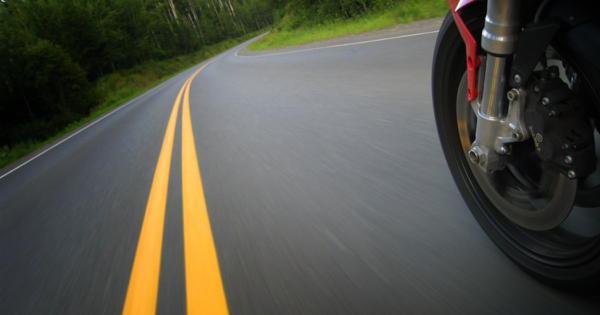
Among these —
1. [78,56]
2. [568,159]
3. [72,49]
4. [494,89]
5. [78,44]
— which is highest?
[78,44]

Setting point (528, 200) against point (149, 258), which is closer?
point (528, 200)

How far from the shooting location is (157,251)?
6.86ft

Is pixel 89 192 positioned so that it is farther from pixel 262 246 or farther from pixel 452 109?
pixel 452 109

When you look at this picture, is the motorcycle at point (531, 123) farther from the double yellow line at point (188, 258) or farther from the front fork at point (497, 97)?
the double yellow line at point (188, 258)

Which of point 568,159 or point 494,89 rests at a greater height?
point 494,89

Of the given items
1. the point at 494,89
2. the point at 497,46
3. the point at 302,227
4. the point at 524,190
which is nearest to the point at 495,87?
the point at 494,89

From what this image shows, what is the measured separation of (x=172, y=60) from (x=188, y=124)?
164 feet

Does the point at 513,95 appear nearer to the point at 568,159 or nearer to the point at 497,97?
the point at 497,97

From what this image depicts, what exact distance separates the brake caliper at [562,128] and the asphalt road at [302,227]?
50 centimetres

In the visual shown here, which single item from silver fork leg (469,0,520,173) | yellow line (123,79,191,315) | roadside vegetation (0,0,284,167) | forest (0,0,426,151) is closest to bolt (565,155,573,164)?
silver fork leg (469,0,520,173)

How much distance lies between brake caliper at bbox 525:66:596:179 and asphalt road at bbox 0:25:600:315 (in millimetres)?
497

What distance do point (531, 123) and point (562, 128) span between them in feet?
0.32

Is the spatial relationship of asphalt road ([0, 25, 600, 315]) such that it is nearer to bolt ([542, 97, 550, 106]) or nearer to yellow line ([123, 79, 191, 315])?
yellow line ([123, 79, 191, 315])

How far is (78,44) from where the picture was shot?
40812 millimetres
